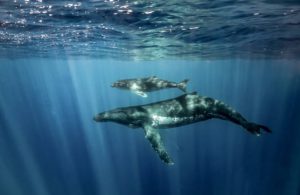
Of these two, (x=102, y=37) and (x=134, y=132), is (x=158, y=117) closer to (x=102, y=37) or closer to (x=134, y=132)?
(x=102, y=37)

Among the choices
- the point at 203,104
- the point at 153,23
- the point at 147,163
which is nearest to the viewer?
the point at 203,104

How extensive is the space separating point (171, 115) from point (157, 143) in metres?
1.30

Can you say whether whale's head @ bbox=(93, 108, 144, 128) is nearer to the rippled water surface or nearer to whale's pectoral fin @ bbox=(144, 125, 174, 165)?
whale's pectoral fin @ bbox=(144, 125, 174, 165)

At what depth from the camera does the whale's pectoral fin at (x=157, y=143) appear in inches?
412

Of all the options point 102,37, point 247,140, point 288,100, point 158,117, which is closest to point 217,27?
point 102,37

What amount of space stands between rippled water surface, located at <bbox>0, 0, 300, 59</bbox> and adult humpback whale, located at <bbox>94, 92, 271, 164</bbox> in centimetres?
514

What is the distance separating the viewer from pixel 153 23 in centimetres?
1984

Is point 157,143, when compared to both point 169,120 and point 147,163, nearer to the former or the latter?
point 169,120

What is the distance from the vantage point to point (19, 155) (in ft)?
174

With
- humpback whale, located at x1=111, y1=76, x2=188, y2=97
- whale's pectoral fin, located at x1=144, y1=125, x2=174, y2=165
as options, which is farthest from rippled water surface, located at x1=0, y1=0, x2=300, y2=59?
whale's pectoral fin, located at x1=144, y1=125, x2=174, y2=165

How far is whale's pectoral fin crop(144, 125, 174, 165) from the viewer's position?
34.3ft

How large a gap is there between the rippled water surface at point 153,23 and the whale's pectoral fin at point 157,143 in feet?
20.2

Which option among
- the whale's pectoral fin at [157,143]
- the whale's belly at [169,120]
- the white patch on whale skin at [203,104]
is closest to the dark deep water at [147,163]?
the whale's belly at [169,120]

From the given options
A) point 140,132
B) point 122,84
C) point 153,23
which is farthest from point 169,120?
point 140,132
